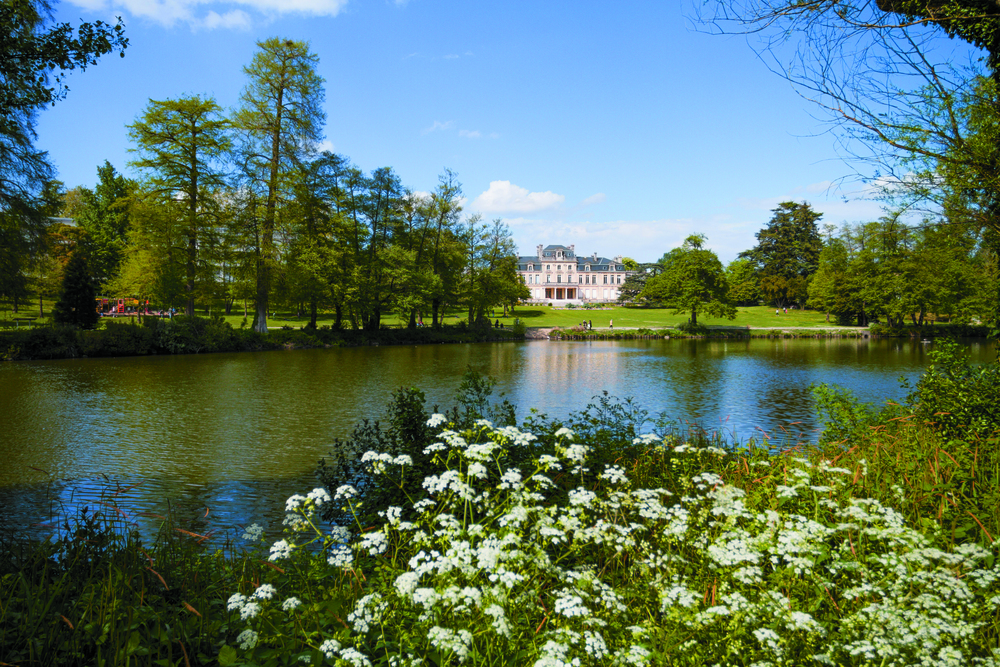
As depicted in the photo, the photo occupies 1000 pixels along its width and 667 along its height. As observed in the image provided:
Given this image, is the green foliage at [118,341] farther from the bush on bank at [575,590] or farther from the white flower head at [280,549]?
the white flower head at [280,549]

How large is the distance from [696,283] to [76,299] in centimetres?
4135

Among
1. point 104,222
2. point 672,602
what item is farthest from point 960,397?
point 104,222

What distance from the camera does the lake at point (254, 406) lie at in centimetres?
681

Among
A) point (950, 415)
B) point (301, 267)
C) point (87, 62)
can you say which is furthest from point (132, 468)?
point (301, 267)

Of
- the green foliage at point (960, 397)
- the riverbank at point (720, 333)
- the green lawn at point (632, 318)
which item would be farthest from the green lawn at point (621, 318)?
the green foliage at point (960, 397)

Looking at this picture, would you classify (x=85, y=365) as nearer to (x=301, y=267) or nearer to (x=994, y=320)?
(x=301, y=267)

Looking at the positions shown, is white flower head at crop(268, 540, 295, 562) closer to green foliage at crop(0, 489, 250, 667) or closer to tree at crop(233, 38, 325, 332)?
green foliage at crop(0, 489, 250, 667)

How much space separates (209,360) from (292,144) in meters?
12.9

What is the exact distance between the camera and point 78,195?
50281mm

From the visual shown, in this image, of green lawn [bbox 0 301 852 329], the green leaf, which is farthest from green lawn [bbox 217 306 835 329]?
the green leaf

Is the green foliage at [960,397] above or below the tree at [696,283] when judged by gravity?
below

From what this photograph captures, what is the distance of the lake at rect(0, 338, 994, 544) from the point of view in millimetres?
6812

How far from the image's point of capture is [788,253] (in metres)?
74.1

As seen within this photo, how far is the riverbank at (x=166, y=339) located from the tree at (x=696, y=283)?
2417 centimetres
